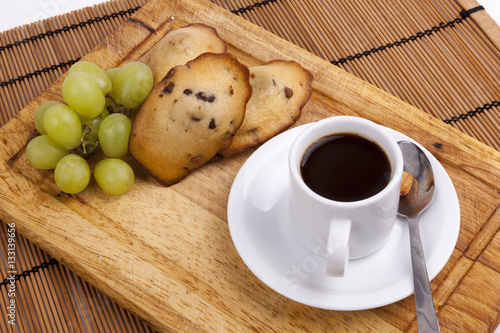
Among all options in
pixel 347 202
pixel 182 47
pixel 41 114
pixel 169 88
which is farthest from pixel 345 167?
pixel 41 114

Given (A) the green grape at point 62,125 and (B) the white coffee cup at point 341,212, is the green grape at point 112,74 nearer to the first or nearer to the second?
(A) the green grape at point 62,125

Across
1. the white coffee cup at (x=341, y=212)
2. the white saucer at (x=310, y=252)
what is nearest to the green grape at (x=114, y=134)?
the white saucer at (x=310, y=252)

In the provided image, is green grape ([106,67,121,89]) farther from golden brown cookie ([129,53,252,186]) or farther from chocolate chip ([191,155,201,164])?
chocolate chip ([191,155,201,164])

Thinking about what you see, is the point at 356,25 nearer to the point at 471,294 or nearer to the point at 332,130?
the point at 332,130

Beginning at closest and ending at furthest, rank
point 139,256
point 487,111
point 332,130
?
point 332,130
point 139,256
point 487,111

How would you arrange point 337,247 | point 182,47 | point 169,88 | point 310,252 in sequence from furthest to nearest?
point 182,47, point 169,88, point 310,252, point 337,247

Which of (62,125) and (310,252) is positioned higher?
(62,125)

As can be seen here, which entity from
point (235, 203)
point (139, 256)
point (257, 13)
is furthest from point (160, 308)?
point (257, 13)

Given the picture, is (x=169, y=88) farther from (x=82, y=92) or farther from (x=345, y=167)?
(x=345, y=167)
